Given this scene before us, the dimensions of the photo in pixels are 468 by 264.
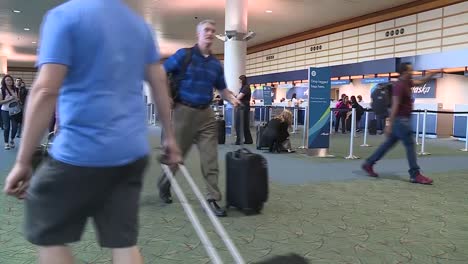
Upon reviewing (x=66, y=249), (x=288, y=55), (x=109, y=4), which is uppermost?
(x=288, y=55)

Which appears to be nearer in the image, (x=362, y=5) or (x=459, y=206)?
(x=459, y=206)

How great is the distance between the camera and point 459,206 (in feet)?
14.6

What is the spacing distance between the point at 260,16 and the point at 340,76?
176 inches

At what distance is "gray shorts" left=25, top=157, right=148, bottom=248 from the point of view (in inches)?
53.6

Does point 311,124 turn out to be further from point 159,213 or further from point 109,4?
point 109,4

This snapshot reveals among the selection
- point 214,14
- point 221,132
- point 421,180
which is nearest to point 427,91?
point 214,14

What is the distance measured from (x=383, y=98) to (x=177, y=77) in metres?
3.63

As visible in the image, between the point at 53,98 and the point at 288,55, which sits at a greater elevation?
the point at 288,55

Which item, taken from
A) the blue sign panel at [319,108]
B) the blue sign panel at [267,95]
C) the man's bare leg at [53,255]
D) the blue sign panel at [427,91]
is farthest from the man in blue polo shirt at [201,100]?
the blue sign panel at [427,91]

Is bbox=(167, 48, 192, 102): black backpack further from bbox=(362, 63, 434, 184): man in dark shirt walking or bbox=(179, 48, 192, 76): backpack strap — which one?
bbox=(362, 63, 434, 184): man in dark shirt walking

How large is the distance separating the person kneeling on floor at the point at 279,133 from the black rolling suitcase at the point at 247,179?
5.03 metres

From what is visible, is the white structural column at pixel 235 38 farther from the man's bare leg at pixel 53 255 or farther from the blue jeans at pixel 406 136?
the man's bare leg at pixel 53 255

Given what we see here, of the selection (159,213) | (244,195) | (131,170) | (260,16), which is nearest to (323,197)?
(244,195)

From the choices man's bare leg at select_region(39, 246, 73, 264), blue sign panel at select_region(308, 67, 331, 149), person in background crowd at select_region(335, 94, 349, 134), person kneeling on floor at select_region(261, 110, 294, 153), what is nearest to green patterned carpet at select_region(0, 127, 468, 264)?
man's bare leg at select_region(39, 246, 73, 264)
